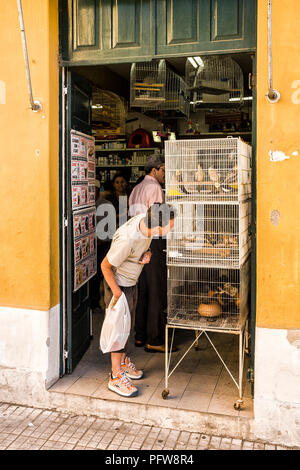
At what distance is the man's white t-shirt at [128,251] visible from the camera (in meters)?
4.01

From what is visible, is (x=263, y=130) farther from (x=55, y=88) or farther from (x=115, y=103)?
(x=115, y=103)

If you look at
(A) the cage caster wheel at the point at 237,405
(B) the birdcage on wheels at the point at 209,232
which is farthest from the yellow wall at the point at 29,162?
(A) the cage caster wheel at the point at 237,405

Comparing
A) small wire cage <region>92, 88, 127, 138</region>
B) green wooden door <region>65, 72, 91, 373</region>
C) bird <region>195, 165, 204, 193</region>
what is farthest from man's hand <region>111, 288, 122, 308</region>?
small wire cage <region>92, 88, 127, 138</region>

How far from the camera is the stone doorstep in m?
3.72

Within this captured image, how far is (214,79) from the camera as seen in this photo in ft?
19.9

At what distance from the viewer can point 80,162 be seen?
15.5ft

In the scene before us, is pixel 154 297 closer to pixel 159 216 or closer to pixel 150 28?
pixel 159 216

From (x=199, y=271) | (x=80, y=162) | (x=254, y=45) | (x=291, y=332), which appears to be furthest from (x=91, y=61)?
(x=291, y=332)

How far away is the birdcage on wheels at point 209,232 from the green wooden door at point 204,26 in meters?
0.78

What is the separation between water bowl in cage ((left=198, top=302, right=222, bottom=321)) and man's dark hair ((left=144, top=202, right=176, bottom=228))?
82 cm

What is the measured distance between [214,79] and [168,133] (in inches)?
108

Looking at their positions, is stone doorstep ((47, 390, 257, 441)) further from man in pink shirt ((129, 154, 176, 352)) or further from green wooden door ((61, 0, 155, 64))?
green wooden door ((61, 0, 155, 64))

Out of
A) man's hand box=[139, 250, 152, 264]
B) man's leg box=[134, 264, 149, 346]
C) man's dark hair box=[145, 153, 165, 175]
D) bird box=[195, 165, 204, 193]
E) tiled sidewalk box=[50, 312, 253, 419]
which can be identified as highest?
man's dark hair box=[145, 153, 165, 175]

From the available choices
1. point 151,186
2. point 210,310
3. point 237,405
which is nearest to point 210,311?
point 210,310
